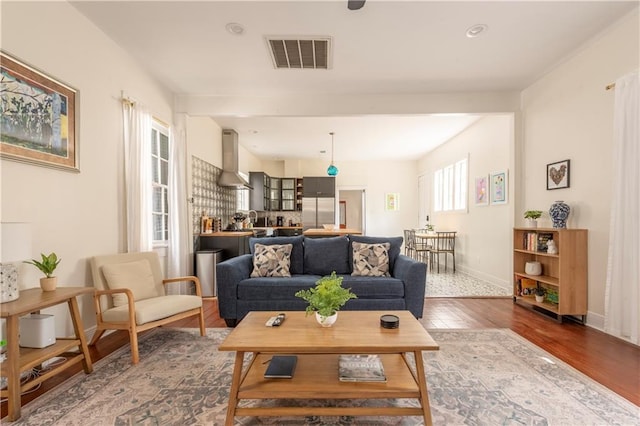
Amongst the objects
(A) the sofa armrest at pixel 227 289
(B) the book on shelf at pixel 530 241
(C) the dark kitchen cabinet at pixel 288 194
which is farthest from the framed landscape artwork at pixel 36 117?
(C) the dark kitchen cabinet at pixel 288 194

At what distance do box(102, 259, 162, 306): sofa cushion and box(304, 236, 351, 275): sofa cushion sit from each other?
5.48 feet

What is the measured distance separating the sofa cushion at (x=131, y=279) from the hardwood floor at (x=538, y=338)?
43 cm

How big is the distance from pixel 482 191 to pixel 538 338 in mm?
3145

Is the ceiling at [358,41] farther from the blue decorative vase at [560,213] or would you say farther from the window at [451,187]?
the window at [451,187]

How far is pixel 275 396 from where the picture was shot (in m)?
1.56

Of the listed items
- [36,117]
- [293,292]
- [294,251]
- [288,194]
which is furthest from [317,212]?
[36,117]

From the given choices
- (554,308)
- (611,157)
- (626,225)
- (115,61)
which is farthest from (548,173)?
(115,61)

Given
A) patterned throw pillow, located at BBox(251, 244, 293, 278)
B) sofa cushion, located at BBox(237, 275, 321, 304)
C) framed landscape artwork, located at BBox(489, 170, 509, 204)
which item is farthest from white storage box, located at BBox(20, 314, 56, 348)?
framed landscape artwork, located at BBox(489, 170, 509, 204)

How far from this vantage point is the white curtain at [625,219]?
257 cm

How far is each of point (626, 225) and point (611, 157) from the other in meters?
0.68

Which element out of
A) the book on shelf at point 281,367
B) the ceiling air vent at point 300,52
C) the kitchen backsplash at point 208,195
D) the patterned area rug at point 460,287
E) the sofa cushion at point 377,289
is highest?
the ceiling air vent at point 300,52

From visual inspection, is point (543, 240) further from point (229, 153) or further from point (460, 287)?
point (229, 153)

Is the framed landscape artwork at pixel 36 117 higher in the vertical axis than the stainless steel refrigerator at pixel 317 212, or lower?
higher

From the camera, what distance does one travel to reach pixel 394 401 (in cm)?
182
